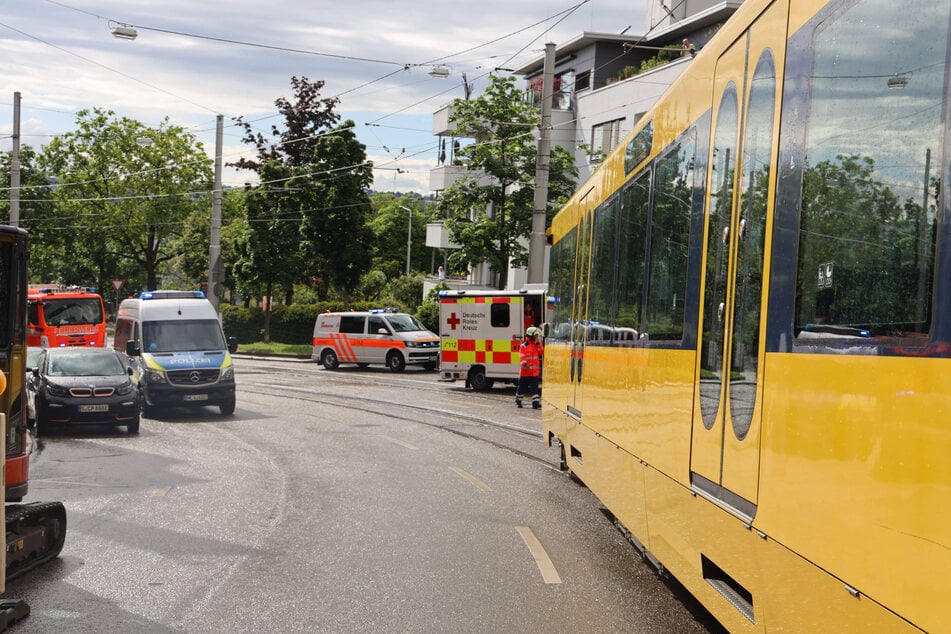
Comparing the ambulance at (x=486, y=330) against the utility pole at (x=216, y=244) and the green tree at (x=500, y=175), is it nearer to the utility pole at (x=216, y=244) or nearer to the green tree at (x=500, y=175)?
the green tree at (x=500, y=175)

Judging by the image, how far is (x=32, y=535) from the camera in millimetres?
8336

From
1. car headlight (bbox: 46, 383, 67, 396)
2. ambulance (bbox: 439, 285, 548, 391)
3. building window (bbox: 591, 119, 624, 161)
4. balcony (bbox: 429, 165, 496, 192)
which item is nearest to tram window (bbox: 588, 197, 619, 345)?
car headlight (bbox: 46, 383, 67, 396)

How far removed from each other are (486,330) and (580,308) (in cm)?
1909

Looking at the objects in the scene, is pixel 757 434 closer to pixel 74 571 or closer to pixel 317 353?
pixel 74 571

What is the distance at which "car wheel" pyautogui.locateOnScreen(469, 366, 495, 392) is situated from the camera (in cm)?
3116

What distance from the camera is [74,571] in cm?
845

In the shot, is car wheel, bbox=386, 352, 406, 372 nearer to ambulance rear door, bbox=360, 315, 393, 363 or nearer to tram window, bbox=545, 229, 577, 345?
ambulance rear door, bbox=360, 315, 393, 363

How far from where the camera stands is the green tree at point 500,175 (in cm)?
4138

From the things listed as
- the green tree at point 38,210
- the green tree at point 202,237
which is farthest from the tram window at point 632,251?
the green tree at point 38,210

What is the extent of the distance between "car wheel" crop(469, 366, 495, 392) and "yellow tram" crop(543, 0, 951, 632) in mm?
23916

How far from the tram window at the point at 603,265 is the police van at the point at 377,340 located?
92.2 feet

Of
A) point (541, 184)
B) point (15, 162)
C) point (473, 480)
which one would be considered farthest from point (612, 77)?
point (473, 480)

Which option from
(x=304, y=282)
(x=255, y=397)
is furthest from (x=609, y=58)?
(x=255, y=397)

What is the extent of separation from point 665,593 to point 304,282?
5093 centimetres
